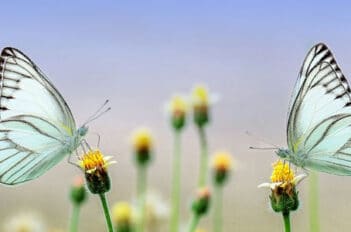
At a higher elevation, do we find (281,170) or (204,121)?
(204,121)

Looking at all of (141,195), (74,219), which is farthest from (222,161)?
(74,219)

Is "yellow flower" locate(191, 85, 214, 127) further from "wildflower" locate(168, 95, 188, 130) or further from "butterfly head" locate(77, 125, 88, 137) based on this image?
"butterfly head" locate(77, 125, 88, 137)

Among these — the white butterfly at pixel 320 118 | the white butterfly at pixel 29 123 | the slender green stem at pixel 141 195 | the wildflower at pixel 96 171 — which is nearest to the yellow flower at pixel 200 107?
the slender green stem at pixel 141 195

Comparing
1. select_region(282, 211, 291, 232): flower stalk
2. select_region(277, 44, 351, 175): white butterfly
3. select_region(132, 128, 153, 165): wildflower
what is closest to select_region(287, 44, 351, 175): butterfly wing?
select_region(277, 44, 351, 175): white butterfly

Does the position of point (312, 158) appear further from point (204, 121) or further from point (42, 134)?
point (204, 121)

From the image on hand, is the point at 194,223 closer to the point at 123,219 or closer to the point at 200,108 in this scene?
the point at 123,219

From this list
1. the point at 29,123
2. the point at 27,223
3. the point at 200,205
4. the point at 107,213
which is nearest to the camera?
the point at 107,213

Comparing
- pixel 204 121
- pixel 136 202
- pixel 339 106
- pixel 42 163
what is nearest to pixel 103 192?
pixel 42 163

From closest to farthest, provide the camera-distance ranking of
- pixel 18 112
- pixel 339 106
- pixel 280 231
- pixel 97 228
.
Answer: pixel 339 106
pixel 18 112
pixel 97 228
pixel 280 231
